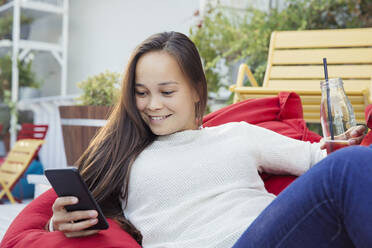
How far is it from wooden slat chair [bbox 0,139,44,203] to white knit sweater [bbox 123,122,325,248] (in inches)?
134

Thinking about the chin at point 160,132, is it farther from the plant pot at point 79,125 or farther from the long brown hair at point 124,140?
the plant pot at point 79,125

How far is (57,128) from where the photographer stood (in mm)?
5672

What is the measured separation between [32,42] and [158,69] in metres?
6.28

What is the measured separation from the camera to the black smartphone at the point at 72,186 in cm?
113

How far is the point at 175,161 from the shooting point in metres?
1.51

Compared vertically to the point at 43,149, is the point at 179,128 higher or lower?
higher

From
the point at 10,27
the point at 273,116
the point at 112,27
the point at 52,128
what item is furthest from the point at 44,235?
the point at 10,27

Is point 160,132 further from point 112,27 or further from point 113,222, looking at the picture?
point 112,27

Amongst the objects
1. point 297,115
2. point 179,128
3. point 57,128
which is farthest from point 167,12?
point 179,128

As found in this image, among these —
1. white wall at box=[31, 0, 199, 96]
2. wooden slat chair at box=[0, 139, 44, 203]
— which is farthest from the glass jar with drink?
white wall at box=[31, 0, 199, 96]

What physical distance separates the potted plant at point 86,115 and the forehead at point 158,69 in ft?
3.71

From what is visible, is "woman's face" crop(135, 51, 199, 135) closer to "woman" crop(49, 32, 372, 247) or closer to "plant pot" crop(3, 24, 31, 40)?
"woman" crop(49, 32, 372, 247)

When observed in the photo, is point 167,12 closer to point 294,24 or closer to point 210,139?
point 294,24

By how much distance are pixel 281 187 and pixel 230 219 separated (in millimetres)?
320
